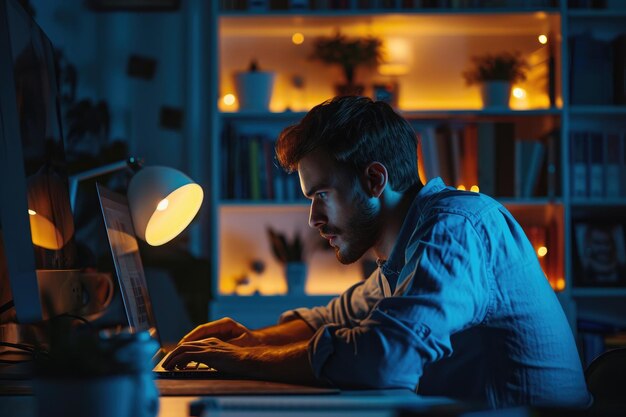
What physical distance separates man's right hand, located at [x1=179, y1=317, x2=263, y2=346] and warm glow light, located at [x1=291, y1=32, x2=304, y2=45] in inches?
75.5

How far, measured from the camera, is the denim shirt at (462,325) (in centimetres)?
110

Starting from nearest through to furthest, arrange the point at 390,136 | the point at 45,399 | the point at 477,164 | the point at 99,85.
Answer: the point at 45,399 → the point at 390,136 → the point at 477,164 → the point at 99,85

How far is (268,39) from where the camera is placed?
3314mm

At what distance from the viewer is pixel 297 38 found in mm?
3295

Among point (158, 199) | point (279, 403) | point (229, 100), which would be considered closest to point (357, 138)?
point (158, 199)

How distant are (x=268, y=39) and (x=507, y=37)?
1029mm

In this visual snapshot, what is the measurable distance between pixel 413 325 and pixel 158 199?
0.77m

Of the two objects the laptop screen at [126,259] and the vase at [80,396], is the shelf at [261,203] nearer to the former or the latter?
the laptop screen at [126,259]

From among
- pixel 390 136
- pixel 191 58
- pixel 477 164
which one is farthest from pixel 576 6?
pixel 390 136

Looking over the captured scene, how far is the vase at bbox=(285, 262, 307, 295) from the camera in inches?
122

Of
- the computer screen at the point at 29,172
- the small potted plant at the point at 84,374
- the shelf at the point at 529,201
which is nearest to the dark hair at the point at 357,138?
the computer screen at the point at 29,172

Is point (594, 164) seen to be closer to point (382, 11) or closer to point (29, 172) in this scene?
point (382, 11)

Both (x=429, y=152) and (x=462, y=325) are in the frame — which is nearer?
(x=462, y=325)

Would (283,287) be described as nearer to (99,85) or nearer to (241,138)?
(241,138)
